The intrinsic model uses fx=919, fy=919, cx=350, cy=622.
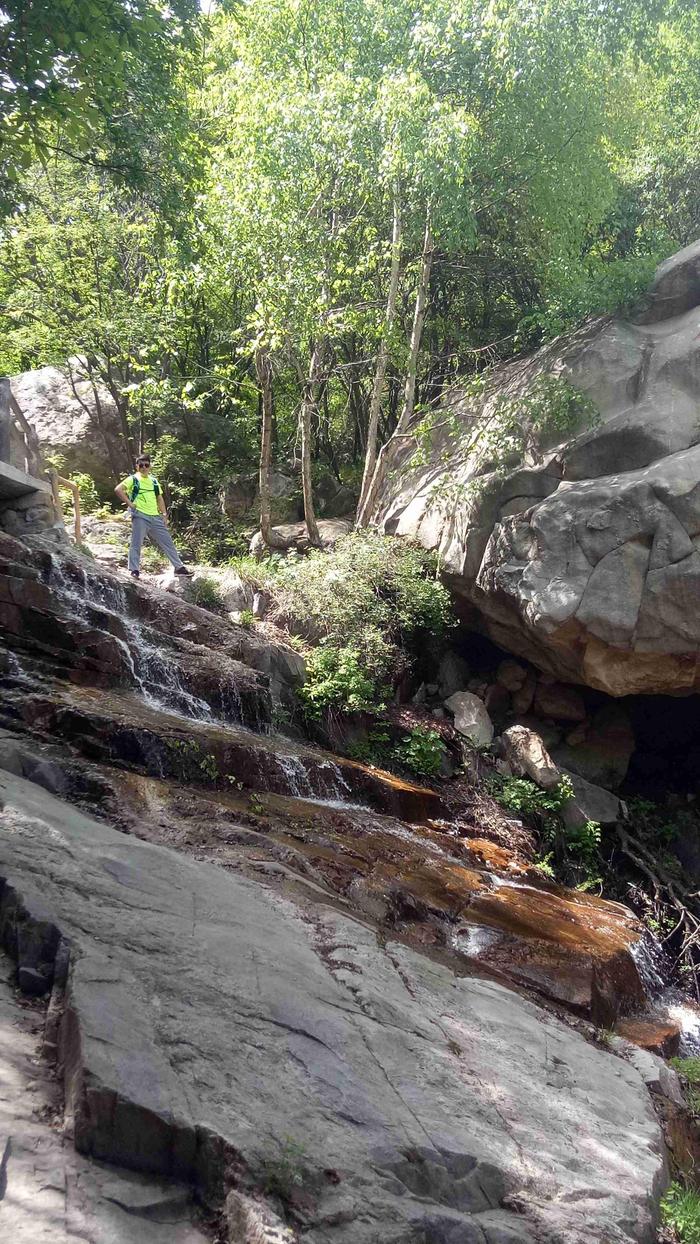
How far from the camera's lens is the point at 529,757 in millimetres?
11852

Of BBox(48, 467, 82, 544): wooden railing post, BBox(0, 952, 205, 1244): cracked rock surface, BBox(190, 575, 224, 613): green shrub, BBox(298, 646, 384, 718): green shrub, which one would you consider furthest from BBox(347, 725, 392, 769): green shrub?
BBox(0, 952, 205, 1244): cracked rock surface

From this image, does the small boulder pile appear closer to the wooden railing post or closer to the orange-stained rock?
the orange-stained rock

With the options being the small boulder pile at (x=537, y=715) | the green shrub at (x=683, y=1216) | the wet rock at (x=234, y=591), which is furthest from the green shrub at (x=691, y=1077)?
the wet rock at (x=234, y=591)

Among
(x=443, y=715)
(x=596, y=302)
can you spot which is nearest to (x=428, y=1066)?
(x=443, y=715)

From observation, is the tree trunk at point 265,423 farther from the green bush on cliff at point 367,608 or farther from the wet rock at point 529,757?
the wet rock at point 529,757

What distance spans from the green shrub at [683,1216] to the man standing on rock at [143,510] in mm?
10207

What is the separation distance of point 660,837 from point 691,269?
317 inches

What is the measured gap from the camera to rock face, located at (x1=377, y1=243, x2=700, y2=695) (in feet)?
36.0

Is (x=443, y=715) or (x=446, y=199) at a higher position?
(x=446, y=199)

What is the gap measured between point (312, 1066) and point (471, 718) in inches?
356

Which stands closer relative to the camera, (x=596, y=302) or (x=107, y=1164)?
(x=107, y=1164)

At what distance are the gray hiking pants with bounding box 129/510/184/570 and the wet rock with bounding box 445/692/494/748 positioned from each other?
449cm

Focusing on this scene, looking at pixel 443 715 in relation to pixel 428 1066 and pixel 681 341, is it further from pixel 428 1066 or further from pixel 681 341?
pixel 428 1066

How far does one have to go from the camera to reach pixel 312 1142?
3.30 meters
